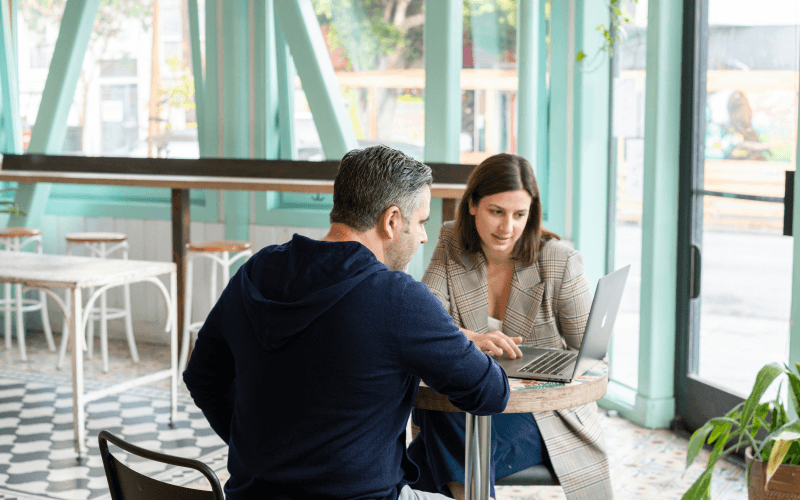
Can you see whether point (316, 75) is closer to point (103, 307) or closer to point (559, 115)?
point (559, 115)

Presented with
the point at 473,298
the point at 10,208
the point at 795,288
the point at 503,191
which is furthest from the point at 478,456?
the point at 10,208

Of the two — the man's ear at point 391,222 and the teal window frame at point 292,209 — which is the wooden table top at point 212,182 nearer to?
the teal window frame at point 292,209

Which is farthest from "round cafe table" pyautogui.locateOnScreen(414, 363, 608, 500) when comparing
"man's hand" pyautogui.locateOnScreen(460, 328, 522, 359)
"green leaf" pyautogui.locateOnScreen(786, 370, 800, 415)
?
Result: "green leaf" pyautogui.locateOnScreen(786, 370, 800, 415)

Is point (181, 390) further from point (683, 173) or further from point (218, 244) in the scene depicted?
point (683, 173)

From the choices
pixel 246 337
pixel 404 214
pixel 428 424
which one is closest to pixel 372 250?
pixel 404 214

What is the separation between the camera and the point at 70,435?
3.98m

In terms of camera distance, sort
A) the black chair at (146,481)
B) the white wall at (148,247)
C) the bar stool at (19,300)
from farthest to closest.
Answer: the white wall at (148,247) < the bar stool at (19,300) < the black chair at (146,481)

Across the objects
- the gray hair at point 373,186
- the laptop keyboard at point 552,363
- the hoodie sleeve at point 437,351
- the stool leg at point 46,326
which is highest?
the gray hair at point 373,186

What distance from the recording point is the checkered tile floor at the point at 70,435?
3389 mm

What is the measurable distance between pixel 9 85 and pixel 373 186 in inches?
227

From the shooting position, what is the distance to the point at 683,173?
154 inches

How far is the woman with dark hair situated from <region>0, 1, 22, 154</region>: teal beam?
493 cm

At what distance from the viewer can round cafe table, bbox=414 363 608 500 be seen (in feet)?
A: 5.91

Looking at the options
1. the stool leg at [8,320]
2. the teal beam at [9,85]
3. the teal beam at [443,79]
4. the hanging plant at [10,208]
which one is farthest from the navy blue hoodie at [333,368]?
the teal beam at [9,85]
